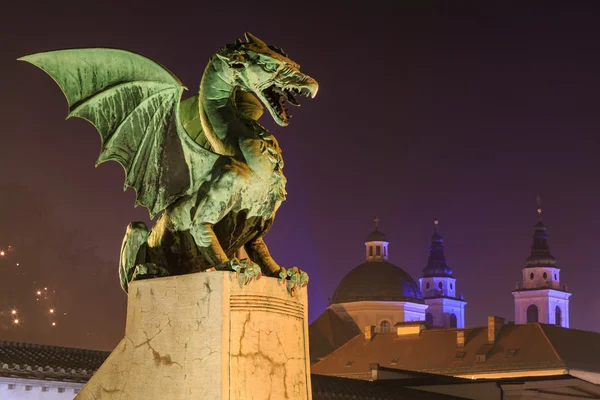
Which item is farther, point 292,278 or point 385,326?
point 385,326

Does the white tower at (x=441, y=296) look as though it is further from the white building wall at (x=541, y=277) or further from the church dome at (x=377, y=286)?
the church dome at (x=377, y=286)

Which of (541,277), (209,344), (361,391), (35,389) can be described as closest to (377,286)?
(541,277)

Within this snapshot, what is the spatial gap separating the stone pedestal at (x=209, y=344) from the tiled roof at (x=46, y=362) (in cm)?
1705

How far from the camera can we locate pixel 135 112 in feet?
32.6

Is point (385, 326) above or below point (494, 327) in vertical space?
above

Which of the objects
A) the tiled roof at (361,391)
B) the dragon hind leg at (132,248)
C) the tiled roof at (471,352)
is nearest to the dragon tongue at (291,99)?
the dragon hind leg at (132,248)

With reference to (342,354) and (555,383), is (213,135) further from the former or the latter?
(342,354)

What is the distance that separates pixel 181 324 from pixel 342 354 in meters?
75.2

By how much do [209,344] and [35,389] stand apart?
18.0m

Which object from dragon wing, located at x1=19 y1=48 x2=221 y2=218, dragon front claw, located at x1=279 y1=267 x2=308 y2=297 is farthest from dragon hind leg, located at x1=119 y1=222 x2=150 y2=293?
dragon front claw, located at x1=279 y1=267 x2=308 y2=297

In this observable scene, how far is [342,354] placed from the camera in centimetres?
8338

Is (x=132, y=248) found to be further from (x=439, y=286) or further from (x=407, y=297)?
(x=439, y=286)

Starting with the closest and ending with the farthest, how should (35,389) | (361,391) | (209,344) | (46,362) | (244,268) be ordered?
(209,344), (244,268), (35,389), (46,362), (361,391)

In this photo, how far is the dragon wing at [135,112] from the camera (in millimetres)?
9617
